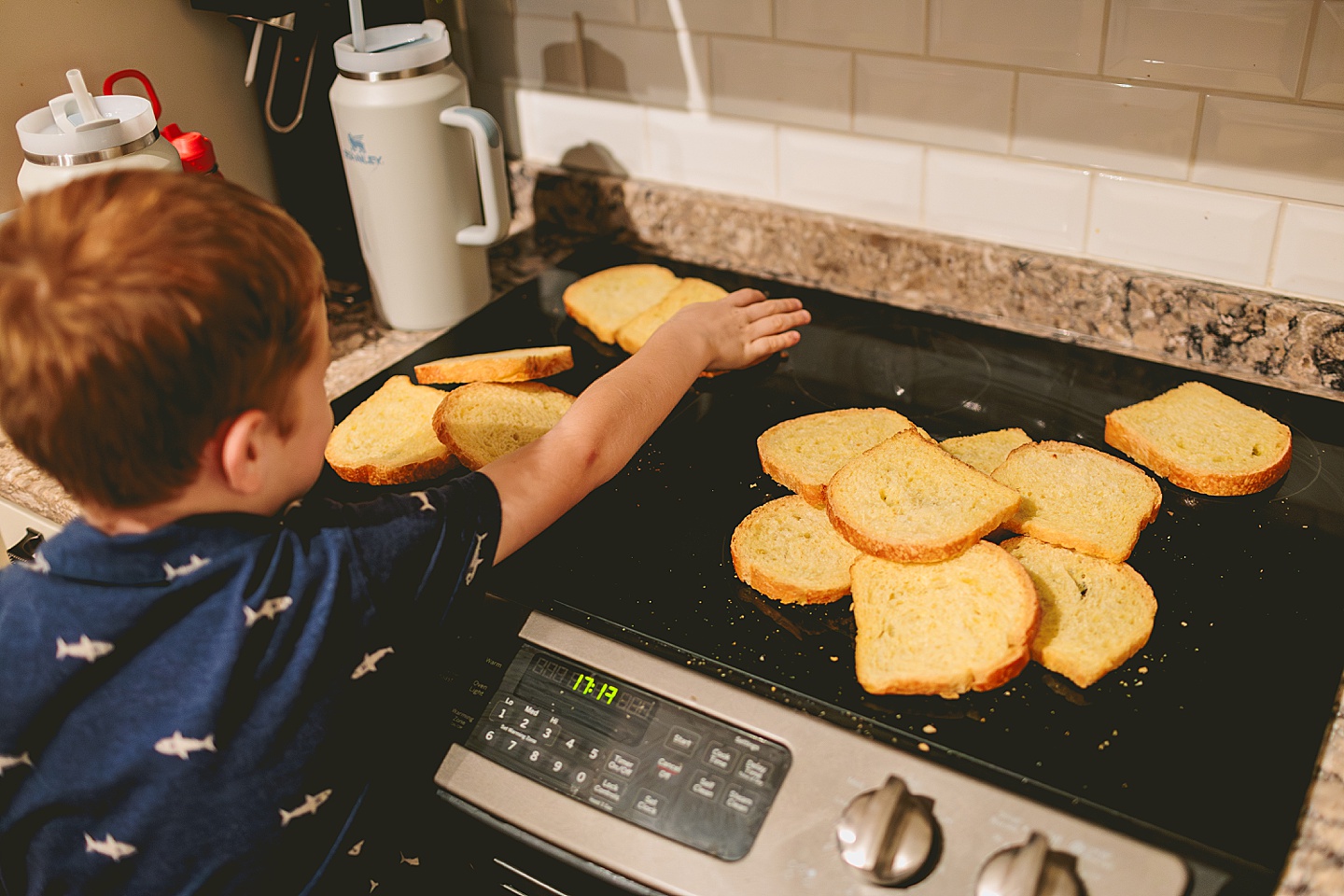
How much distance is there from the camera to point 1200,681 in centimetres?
75

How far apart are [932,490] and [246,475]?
56 centimetres

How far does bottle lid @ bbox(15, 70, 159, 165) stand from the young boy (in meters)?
0.48

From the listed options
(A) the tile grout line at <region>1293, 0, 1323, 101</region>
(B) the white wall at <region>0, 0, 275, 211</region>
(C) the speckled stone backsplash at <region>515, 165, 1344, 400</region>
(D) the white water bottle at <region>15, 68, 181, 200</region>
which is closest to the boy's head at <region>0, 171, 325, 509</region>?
(D) the white water bottle at <region>15, 68, 181, 200</region>

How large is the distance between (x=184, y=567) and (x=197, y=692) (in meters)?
0.08

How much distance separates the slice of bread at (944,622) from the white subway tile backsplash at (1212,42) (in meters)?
0.55

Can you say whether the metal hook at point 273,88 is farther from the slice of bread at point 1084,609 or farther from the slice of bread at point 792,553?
the slice of bread at point 1084,609

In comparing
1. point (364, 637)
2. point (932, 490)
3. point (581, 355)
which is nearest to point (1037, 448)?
point (932, 490)

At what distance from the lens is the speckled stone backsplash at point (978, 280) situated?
1.11 m

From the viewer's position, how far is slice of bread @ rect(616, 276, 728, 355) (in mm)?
1226

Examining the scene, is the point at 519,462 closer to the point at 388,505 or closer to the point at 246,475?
the point at 388,505

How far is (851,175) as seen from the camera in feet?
4.26

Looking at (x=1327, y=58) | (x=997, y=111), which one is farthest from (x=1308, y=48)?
(x=997, y=111)

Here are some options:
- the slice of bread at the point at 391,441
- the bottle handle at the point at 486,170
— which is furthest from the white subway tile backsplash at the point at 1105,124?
the slice of bread at the point at 391,441

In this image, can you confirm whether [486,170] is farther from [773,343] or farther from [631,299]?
[773,343]
